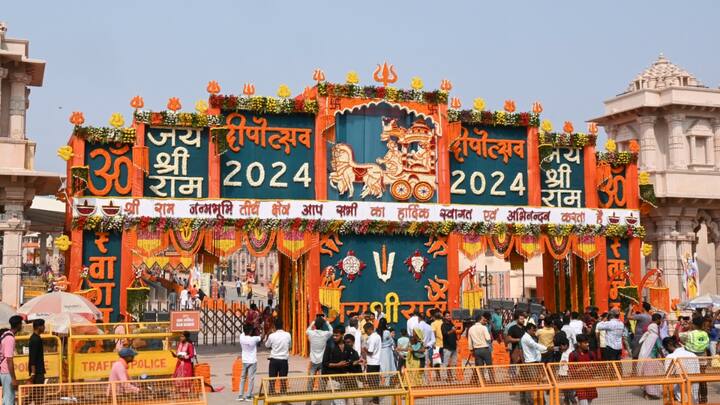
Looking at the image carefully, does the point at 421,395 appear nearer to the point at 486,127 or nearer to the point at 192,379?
the point at 192,379

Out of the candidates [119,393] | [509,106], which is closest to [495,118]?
[509,106]

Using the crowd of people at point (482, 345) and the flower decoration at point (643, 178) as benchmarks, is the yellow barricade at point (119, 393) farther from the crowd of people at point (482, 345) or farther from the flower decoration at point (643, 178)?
the flower decoration at point (643, 178)

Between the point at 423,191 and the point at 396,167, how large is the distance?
3.71ft

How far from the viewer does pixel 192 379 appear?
31.7 ft

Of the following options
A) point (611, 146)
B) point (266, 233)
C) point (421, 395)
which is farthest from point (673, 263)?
point (421, 395)

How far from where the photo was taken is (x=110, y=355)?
14.3 m

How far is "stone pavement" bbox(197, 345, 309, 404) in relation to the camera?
50.8 ft

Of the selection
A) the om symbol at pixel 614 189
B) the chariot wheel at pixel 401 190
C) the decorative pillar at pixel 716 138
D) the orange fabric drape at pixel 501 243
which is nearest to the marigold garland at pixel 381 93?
the chariot wheel at pixel 401 190

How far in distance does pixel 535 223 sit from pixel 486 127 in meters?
3.49

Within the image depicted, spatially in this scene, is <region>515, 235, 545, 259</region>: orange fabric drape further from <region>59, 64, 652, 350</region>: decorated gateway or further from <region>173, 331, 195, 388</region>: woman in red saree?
<region>173, 331, 195, 388</region>: woman in red saree

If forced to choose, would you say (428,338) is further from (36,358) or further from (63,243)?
(63,243)

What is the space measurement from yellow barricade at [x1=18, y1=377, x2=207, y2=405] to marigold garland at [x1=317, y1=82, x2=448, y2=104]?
14244 mm

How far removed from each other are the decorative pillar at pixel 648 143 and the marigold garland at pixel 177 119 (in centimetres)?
1967

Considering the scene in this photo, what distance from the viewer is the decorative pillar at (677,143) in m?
31.9
